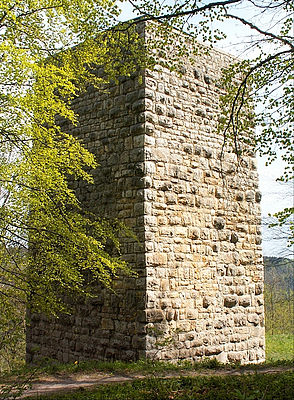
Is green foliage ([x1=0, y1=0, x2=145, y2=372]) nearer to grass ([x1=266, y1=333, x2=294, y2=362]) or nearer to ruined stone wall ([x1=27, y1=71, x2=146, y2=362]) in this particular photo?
ruined stone wall ([x1=27, y1=71, x2=146, y2=362])

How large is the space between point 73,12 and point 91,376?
4.97 m

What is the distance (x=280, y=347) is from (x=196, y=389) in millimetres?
10718

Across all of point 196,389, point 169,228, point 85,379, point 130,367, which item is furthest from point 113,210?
point 196,389

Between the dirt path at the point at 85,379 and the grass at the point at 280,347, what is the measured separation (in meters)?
6.40

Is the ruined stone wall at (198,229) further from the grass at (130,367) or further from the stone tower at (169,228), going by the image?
the grass at (130,367)

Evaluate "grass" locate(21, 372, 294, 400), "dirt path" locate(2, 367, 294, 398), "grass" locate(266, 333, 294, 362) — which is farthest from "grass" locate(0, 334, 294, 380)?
Result: "grass" locate(266, 333, 294, 362)

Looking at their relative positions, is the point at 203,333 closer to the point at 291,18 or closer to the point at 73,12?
the point at 291,18

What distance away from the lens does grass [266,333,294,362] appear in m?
13.0

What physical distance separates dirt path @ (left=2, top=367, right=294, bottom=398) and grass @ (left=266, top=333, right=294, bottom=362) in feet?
21.0

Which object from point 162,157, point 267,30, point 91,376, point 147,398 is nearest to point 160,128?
point 162,157

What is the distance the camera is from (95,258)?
22.2 feet

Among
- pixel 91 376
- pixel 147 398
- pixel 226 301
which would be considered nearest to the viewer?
pixel 147 398

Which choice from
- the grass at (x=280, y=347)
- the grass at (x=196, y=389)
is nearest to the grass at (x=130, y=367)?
the grass at (x=196, y=389)

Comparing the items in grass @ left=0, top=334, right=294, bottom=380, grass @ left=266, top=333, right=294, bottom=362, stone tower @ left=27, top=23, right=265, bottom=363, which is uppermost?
stone tower @ left=27, top=23, right=265, bottom=363
